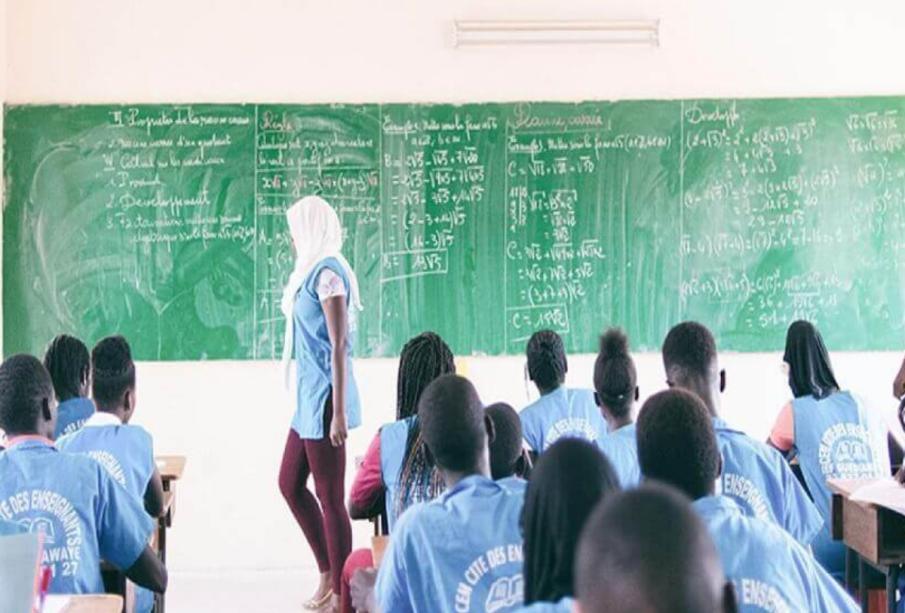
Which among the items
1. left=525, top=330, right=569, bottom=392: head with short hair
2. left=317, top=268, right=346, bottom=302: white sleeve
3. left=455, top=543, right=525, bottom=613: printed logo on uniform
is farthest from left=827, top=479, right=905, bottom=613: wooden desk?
left=317, top=268, right=346, bottom=302: white sleeve

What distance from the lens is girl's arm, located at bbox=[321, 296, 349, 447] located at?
4348 mm

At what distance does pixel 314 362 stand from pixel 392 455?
1467mm

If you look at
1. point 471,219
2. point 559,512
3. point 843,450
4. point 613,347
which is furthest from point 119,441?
point 471,219

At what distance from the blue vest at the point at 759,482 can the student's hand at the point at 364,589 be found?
0.94m

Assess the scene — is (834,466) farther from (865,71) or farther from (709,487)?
(865,71)

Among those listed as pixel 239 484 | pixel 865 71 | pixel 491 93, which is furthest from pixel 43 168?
pixel 865 71

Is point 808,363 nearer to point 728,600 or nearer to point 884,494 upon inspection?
point 884,494

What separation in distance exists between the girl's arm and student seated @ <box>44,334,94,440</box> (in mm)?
975

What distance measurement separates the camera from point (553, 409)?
3893mm

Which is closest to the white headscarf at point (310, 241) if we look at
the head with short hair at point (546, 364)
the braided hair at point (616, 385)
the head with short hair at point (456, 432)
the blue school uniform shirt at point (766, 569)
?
the head with short hair at point (546, 364)

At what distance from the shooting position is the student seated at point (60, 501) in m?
2.54

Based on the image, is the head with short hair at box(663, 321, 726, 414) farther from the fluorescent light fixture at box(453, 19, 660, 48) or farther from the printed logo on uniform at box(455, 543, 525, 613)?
the fluorescent light fixture at box(453, 19, 660, 48)

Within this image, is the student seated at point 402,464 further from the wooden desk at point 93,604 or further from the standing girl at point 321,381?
the standing girl at point 321,381

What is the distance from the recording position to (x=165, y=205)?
5.46 meters
